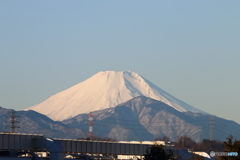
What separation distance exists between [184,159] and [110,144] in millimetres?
22078

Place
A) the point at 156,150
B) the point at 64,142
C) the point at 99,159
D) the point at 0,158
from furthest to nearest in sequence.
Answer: the point at 99,159
the point at 156,150
the point at 64,142
the point at 0,158

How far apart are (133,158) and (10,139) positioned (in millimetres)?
38686

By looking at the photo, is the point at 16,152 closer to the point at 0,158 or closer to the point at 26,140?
the point at 26,140

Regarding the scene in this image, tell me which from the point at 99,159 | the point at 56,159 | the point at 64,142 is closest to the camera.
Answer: the point at 56,159

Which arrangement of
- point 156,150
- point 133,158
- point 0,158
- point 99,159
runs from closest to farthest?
1. point 0,158
2. point 156,150
3. point 99,159
4. point 133,158

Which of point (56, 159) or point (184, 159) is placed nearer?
point (56, 159)

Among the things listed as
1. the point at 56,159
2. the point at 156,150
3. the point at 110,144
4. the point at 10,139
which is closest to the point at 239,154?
the point at 156,150

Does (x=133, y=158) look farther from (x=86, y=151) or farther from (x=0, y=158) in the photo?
(x=0, y=158)

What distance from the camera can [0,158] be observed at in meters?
74.0

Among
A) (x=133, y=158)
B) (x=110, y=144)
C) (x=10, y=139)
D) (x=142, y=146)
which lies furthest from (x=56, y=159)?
(x=133, y=158)

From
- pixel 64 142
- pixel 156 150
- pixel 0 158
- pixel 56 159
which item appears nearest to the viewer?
pixel 0 158

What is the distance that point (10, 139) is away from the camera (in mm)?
77500

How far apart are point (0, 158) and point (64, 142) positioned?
13467mm

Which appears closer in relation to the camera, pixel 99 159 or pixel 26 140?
pixel 26 140
